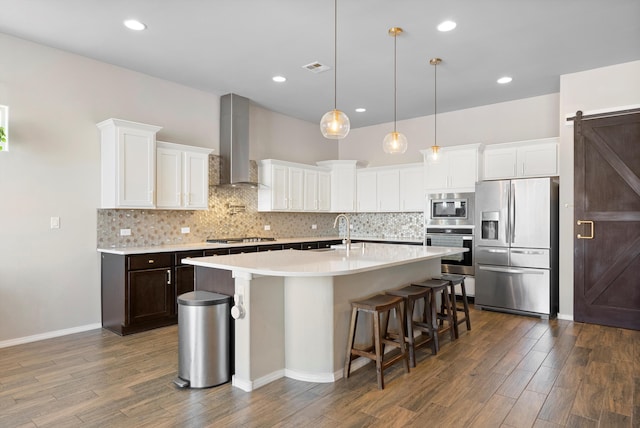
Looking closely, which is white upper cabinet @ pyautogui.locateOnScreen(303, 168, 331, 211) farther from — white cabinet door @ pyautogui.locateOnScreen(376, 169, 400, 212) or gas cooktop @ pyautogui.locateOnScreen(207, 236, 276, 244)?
gas cooktop @ pyautogui.locateOnScreen(207, 236, 276, 244)

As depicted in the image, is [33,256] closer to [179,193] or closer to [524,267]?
[179,193]

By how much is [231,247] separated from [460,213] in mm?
3337

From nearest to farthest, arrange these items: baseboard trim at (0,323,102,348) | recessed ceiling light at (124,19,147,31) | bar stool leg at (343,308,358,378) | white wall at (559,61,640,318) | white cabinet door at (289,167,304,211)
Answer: bar stool leg at (343,308,358,378) < recessed ceiling light at (124,19,147,31) < baseboard trim at (0,323,102,348) < white wall at (559,61,640,318) < white cabinet door at (289,167,304,211)

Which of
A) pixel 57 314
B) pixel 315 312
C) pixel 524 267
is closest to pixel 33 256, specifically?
pixel 57 314

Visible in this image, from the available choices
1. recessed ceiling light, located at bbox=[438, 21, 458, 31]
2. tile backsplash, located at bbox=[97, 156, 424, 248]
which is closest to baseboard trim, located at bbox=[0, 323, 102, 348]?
tile backsplash, located at bbox=[97, 156, 424, 248]

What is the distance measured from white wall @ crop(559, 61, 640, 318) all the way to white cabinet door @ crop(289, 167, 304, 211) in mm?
3804

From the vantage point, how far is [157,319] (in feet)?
14.7

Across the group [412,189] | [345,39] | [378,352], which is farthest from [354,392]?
[412,189]

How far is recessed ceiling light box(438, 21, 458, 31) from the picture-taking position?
3615 mm

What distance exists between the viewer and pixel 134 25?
3656 millimetres

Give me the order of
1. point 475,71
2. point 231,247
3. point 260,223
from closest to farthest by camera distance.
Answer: point 475,71 → point 231,247 → point 260,223

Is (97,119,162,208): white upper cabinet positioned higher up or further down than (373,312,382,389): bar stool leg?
higher up

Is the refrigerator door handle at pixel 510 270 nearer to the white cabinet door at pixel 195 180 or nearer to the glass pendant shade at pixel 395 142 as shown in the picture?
the glass pendant shade at pixel 395 142

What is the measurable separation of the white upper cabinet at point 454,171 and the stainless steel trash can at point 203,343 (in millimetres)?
3987
